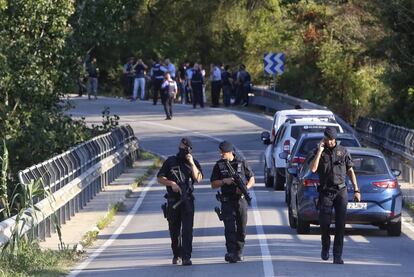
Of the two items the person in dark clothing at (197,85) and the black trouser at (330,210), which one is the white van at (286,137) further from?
the person in dark clothing at (197,85)

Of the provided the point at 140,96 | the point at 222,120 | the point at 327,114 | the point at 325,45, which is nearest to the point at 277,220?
the point at 327,114

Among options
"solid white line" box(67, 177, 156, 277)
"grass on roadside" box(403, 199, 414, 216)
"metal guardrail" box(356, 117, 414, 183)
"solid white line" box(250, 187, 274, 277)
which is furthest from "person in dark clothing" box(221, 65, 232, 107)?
"grass on roadside" box(403, 199, 414, 216)

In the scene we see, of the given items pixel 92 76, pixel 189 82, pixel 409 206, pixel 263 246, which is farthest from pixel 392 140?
pixel 92 76

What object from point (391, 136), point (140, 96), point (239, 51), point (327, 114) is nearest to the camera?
point (327, 114)

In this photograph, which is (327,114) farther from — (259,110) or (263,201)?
(259,110)

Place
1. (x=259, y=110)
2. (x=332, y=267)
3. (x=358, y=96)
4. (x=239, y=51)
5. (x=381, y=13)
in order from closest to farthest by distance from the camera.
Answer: (x=332, y=267) → (x=381, y=13) → (x=358, y=96) → (x=259, y=110) → (x=239, y=51)

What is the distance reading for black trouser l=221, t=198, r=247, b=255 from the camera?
52.4 feet

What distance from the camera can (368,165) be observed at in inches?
756

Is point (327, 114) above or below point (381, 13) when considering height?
below

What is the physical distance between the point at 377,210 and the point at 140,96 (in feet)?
121

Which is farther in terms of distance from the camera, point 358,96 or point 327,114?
point 358,96

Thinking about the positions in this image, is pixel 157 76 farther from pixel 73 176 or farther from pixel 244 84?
pixel 73 176

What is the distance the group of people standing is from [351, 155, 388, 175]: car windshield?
25.9 meters

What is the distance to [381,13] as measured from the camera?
33.3m
